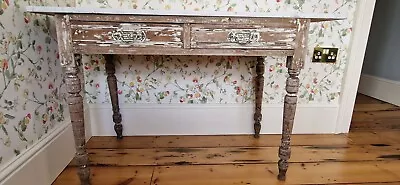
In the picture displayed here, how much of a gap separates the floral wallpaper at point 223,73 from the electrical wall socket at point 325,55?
26mm

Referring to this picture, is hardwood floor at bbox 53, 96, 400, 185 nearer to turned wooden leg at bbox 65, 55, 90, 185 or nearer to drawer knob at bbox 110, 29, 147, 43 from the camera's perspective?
turned wooden leg at bbox 65, 55, 90, 185

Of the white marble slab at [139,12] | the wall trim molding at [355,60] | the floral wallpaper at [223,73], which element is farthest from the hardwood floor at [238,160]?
the white marble slab at [139,12]

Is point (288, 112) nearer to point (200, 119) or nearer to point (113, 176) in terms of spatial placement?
point (200, 119)

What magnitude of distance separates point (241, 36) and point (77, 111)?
659 mm

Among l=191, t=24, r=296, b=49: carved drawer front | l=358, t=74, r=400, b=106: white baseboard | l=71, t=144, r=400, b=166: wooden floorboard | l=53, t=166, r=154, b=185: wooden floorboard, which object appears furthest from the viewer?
l=358, t=74, r=400, b=106: white baseboard

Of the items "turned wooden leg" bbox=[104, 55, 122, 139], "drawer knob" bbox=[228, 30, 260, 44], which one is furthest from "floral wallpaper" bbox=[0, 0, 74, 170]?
"drawer knob" bbox=[228, 30, 260, 44]

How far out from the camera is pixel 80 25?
37.9 inches

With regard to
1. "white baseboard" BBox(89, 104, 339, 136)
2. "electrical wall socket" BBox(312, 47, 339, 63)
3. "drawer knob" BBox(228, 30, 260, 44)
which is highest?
"drawer knob" BBox(228, 30, 260, 44)

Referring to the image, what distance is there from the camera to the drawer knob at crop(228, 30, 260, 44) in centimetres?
102

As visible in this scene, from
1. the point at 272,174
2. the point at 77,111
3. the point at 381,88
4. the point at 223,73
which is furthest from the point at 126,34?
the point at 381,88

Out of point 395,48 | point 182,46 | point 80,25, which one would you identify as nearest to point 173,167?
point 182,46

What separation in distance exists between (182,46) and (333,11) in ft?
3.37

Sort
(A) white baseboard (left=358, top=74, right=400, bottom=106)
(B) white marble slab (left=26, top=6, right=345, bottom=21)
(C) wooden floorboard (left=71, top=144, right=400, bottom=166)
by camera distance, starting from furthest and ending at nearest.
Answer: (A) white baseboard (left=358, top=74, right=400, bottom=106) → (C) wooden floorboard (left=71, top=144, right=400, bottom=166) → (B) white marble slab (left=26, top=6, right=345, bottom=21)

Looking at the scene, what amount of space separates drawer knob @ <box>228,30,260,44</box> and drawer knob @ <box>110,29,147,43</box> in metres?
0.31
